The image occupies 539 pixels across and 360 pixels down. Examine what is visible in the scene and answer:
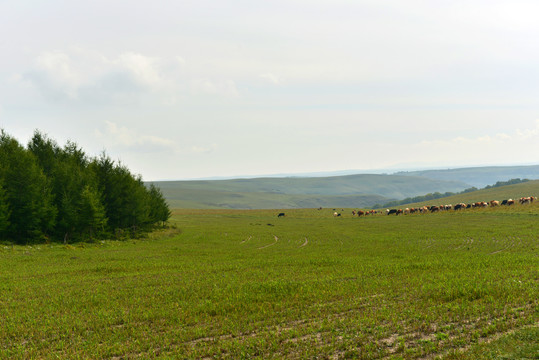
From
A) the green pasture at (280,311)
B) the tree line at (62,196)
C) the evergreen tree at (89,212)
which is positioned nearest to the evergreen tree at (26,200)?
the tree line at (62,196)

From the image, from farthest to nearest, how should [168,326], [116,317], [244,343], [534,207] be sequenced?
[534,207]
[116,317]
[168,326]
[244,343]

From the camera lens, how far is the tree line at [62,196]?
1715 inches

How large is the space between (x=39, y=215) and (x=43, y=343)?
38209 mm

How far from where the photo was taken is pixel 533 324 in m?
11.0

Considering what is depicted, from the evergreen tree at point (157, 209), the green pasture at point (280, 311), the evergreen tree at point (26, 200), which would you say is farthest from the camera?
the evergreen tree at point (157, 209)

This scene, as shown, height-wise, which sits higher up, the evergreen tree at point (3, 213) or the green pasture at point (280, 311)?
the evergreen tree at point (3, 213)

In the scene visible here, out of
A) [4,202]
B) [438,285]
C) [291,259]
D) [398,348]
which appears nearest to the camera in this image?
[398,348]

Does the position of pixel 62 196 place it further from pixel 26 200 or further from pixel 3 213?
pixel 3 213

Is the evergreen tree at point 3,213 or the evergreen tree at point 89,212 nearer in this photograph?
the evergreen tree at point 3,213

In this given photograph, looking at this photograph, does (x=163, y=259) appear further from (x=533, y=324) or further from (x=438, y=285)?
(x=533, y=324)

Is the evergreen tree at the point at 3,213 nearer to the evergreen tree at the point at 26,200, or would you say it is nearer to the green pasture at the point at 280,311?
the evergreen tree at the point at 26,200

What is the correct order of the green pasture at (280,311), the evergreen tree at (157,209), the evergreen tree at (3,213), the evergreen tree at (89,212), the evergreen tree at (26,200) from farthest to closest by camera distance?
the evergreen tree at (157,209) → the evergreen tree at (89,212) → the evergreen tree at (26,200) → the evergreen tree at (3,213) → the green pasture at (280,311)

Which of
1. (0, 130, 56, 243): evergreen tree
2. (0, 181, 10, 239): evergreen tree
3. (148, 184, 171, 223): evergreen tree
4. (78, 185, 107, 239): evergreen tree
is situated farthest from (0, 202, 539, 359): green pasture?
(148, 184, 171, 223): evergreen tree

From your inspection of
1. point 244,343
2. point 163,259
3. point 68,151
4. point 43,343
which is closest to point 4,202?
point 68,151
